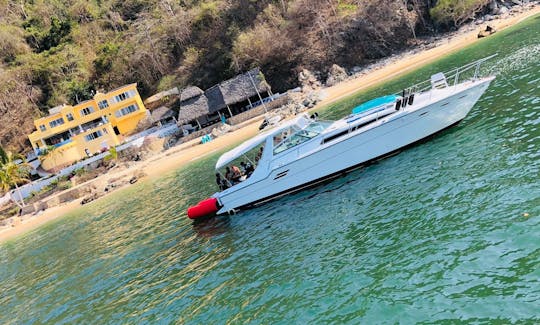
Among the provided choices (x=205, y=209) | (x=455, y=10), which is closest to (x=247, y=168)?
(x=205, y=209)

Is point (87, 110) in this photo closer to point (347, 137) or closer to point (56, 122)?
point (56, 122)

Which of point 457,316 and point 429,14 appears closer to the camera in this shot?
point 457,316

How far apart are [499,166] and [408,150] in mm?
5228

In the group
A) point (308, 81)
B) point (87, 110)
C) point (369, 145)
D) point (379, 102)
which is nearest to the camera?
point (369, 145)

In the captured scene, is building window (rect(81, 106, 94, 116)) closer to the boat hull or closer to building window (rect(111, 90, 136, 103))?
building window (rect(111, 90, 136, 103))

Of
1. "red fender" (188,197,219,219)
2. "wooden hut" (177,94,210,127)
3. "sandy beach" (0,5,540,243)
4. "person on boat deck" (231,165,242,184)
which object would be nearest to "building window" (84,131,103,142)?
"wooden hut" (177,94,210,127)

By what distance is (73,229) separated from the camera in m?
33.9

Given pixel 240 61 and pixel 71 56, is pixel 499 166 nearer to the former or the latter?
pixel 240 61

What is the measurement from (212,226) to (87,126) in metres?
58.5

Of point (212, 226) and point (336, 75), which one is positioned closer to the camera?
point (212, 226)

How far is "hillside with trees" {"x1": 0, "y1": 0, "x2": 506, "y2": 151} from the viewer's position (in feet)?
197

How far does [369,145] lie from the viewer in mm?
18609

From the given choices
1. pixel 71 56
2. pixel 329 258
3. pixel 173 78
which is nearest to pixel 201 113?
pixel 173 78

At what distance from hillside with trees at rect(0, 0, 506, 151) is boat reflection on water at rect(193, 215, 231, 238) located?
146 feet
